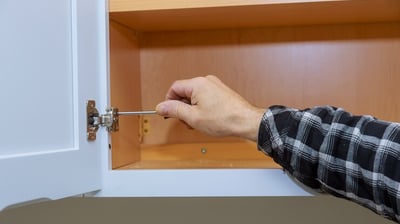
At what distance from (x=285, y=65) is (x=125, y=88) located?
→ 379 mm

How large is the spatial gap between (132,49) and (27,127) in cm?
47

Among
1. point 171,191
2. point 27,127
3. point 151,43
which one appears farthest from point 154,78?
point 27,127

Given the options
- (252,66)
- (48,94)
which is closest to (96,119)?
(48,94)

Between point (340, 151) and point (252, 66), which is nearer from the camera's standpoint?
point (340, 151)

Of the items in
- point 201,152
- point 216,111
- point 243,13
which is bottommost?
point 201,152

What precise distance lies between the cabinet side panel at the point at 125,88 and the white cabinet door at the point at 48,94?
0.36ft

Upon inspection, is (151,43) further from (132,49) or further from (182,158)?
(182,158)

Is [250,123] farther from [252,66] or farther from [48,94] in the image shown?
[252,66]

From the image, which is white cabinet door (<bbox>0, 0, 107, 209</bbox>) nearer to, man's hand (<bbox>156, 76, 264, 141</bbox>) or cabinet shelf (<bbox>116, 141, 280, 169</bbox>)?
man's hand (<bbox>156, 76, 264, 141</bbox>)

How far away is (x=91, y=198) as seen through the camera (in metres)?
0.75

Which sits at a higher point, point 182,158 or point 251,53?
point 251,53

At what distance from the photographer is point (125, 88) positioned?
968mm

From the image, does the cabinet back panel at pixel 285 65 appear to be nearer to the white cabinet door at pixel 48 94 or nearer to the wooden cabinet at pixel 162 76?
the wooden cabinet at pixel 162 76

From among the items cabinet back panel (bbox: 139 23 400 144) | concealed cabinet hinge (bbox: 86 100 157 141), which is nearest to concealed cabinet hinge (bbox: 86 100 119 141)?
concealed cabinet hinge (bbox: 86 100 157 141)
